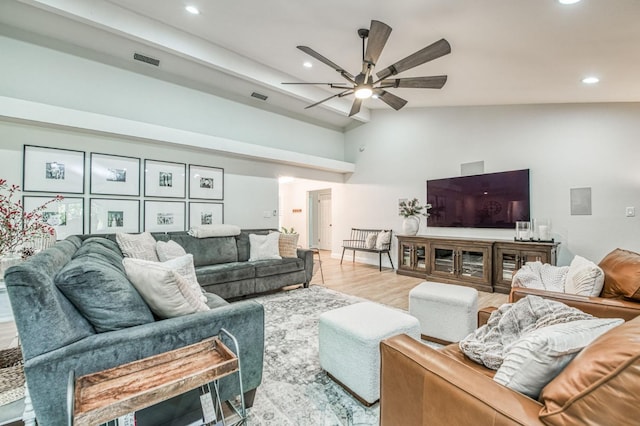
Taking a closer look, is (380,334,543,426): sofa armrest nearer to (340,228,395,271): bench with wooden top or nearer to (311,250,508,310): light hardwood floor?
(311,250,508,310): light hardwood floor

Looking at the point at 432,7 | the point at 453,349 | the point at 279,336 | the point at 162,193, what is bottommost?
the point at 279,336

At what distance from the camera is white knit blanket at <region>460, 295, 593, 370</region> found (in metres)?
1.19

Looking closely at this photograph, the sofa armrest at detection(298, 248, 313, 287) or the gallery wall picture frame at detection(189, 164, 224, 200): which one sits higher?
the gallery wall picture frame at detection(189, 164, 224, 200)

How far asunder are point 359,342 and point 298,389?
1.83ft

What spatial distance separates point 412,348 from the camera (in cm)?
111

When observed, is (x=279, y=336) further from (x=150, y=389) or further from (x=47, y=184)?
(x=47, y=184)

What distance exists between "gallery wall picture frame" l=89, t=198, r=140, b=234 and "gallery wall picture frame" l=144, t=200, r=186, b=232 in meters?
0.13

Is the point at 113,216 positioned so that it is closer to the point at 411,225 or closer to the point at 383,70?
the point at 383,70

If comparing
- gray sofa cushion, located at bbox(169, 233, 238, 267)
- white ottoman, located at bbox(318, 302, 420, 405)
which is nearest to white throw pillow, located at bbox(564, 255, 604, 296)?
white ottoman, located at bbox(318, 302, 420, 405)

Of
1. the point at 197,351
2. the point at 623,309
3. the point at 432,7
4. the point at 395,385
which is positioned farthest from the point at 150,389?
the point at 432,7

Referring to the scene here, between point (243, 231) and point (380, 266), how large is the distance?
292cm

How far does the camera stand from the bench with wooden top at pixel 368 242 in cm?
589

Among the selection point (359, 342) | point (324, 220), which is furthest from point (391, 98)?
point (324, 220)

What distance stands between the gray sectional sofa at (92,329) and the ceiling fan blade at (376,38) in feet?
7.30
